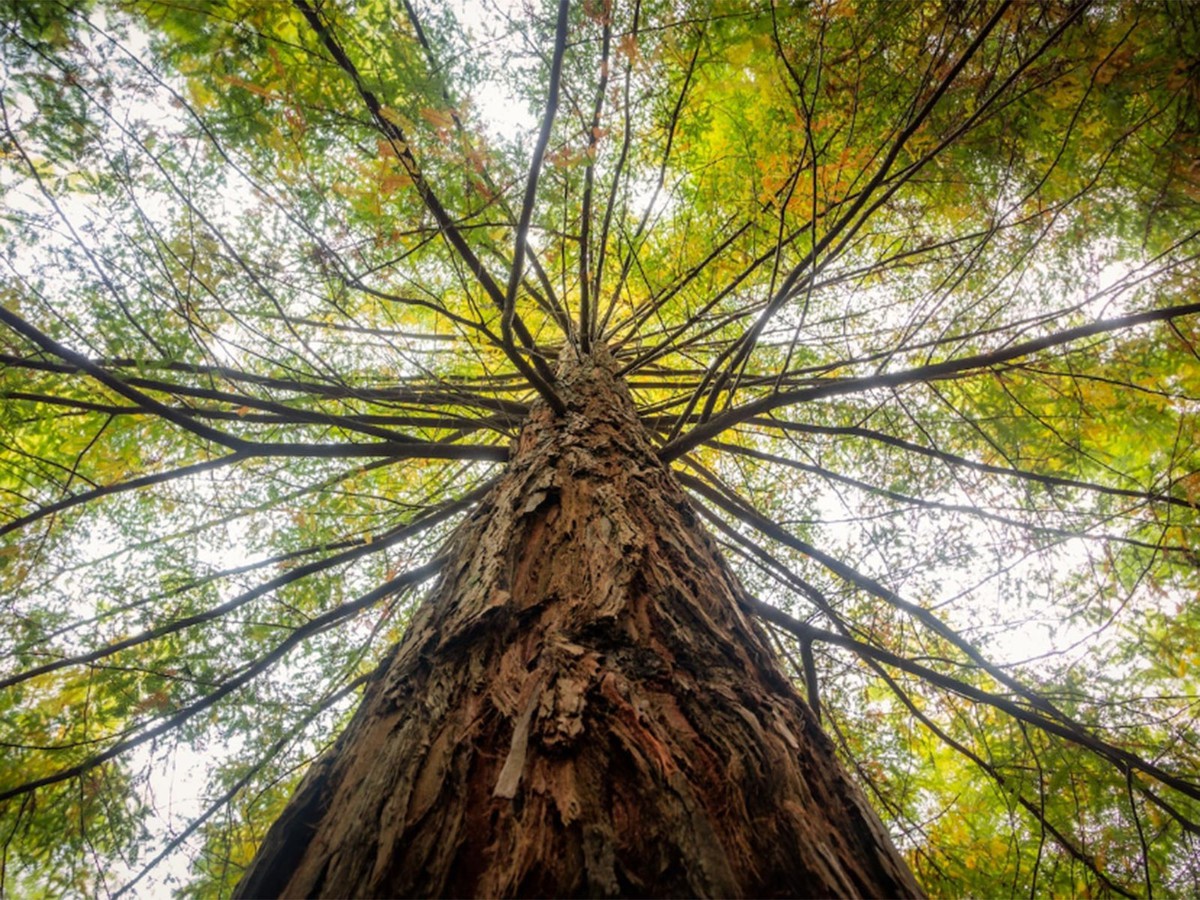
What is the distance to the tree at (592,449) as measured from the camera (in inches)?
40.6

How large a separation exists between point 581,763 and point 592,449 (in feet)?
4.35

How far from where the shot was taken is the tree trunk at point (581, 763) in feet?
2.48

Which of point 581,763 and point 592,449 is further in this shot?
point 592,449

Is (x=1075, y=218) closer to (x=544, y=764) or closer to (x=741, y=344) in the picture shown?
(x=741, y=344)

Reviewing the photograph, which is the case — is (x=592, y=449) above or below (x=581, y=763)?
above

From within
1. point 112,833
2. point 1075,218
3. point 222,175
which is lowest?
point 112,833

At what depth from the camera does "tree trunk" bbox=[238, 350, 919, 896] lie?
756 millimetres

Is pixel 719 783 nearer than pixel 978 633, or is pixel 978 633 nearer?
pixel 719 783

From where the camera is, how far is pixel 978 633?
3.09 metres

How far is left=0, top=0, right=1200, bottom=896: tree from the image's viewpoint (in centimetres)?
103

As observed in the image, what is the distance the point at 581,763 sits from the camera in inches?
33.9

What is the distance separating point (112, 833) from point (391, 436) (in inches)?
79.2

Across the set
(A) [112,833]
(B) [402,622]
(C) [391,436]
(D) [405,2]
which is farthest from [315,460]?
(D) [405,2]

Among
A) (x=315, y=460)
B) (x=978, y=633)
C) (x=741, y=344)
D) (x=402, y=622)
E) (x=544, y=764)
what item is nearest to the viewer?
(x=544, y=764)
